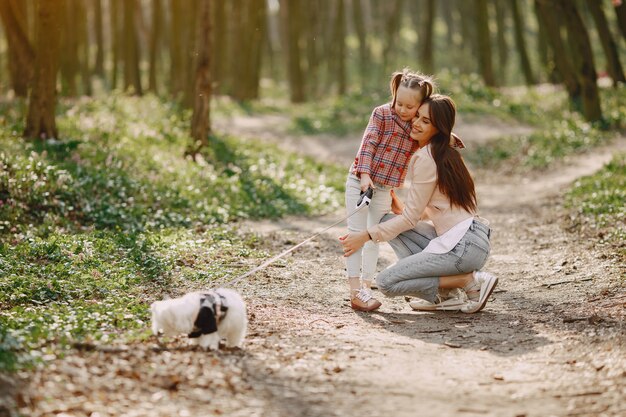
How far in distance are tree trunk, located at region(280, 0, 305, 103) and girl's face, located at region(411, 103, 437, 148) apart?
21.7 metres

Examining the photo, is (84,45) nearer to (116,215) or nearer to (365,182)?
(116,215)

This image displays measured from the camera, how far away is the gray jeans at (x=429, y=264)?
248 inches

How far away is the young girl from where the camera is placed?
6.43 metres

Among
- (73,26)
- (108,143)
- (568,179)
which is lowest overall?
(568,179)

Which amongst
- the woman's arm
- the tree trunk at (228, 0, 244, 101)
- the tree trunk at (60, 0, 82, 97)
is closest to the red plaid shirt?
the woman's arm

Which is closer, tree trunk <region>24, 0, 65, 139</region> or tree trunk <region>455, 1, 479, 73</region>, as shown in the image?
tree trunk <region>24, 0, 65, 139</region>

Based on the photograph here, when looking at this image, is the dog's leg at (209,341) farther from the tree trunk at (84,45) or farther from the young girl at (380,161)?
the tree trunk at (84,45)

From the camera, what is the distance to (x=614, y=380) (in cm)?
462

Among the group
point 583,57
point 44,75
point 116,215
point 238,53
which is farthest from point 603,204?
point 238,53

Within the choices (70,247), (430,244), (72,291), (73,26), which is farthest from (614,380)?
(73,26)

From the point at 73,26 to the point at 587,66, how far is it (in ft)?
49.8

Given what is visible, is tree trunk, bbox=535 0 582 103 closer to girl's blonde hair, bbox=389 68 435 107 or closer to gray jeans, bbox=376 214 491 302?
girl's blonde hair, bbox=389 68 435 107

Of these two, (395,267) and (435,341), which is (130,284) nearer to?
(395,267)

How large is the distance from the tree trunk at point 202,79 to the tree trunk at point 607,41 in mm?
9363
